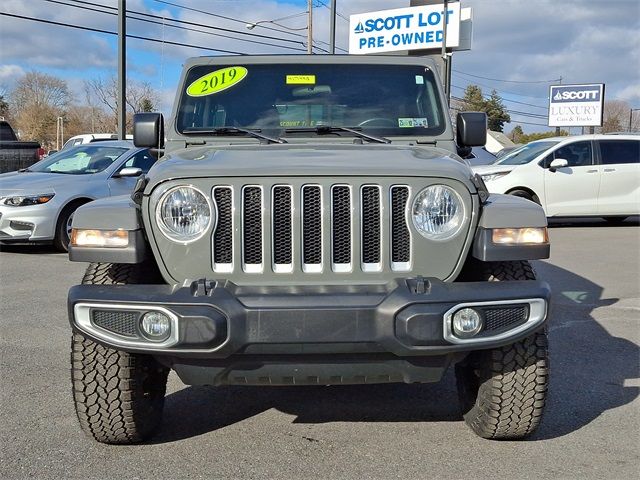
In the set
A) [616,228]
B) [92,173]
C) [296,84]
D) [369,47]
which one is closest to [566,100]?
[369,47]

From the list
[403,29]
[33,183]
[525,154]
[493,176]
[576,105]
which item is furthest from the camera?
[576,105]

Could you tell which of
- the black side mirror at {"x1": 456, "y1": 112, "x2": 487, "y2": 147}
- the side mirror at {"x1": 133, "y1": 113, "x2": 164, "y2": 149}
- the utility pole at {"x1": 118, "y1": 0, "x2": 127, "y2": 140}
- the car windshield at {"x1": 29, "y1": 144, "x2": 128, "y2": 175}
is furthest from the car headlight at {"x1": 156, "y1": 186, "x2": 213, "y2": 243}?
the utility pole at {"x1": 118, "y1": 0, "x2": 127, "y2": 140}

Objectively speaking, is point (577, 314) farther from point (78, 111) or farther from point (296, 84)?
point (78, 111)

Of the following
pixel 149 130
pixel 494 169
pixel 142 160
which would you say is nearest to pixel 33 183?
pixel 142 160

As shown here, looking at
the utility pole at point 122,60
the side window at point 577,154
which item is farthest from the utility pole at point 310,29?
the side window at point 577,154

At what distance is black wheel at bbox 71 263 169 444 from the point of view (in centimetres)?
331

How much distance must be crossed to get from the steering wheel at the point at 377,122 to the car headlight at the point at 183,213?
5.12ft

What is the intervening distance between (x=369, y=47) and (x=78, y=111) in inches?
1552

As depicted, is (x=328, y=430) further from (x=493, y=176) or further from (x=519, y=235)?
(x=493, y=176)

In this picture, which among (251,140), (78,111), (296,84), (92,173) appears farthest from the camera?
(78,111)

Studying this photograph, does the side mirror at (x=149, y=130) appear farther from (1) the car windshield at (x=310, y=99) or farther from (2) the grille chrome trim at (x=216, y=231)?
(2) the grille chrome trim at (x=216, y=231)

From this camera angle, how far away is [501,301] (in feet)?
9.87

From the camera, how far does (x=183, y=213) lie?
3215 mm

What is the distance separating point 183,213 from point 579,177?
1143 cm
